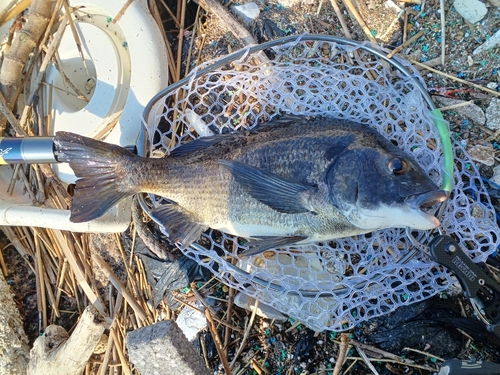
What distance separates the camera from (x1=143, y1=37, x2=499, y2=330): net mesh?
2.82 m

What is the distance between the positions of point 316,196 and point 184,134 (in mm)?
1211

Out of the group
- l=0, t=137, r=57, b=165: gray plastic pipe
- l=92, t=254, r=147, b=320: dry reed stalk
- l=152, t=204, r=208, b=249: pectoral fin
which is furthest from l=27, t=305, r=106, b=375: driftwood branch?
l=0, t=137, r=57, b=165: gray plastic pipe

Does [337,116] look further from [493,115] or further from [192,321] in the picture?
[192,321]

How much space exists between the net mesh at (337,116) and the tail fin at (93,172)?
0.35 m

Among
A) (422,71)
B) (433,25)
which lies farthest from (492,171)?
(433,25)

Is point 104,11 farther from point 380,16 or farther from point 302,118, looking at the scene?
point 380,16

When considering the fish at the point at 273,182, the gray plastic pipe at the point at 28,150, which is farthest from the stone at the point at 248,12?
the gray plastic pipe at the point at 28,150

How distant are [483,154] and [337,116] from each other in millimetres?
1017

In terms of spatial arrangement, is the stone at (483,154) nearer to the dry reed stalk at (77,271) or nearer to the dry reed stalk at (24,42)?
the dry reed stalk at (77,271)

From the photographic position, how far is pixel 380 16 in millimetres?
3240

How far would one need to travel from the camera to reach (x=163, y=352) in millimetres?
2822

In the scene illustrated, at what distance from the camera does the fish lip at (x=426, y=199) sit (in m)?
2.29

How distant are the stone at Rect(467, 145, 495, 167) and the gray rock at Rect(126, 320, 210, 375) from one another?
232 cm

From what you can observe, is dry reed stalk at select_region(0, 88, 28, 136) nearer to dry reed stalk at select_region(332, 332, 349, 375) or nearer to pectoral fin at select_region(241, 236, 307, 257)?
pectoral fin at select_region(241, 236, 307, 257)
